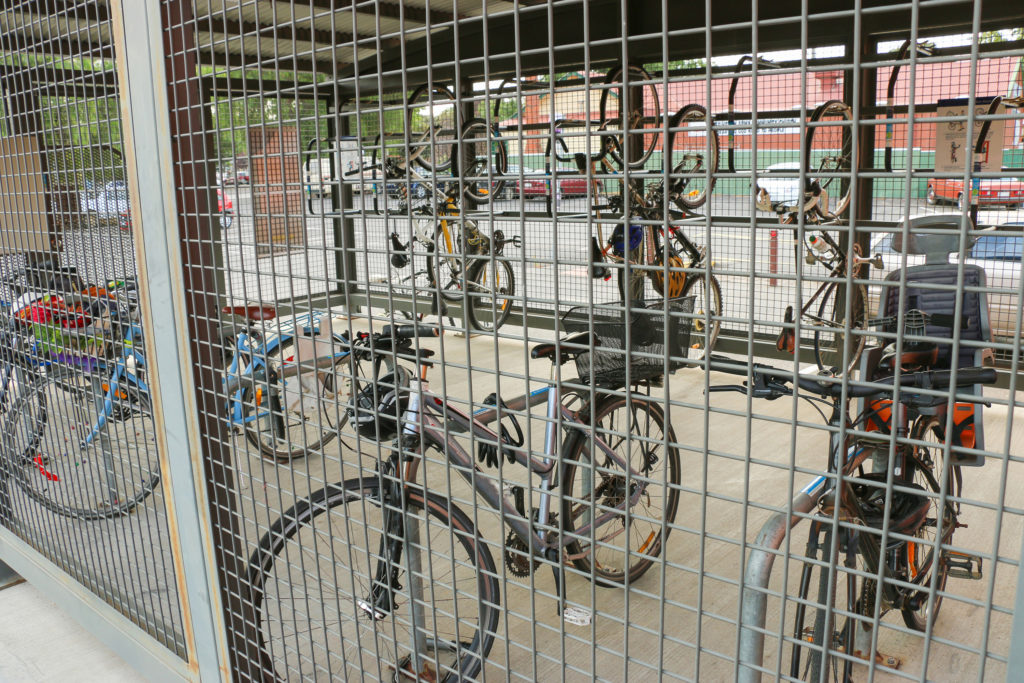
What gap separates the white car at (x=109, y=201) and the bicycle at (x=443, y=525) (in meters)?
0.70

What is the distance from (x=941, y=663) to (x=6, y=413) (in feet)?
10.4

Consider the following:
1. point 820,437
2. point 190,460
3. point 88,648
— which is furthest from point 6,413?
point 820,437

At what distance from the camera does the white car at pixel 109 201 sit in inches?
72.7

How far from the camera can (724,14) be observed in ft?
17.9

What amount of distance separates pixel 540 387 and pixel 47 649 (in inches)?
88.0

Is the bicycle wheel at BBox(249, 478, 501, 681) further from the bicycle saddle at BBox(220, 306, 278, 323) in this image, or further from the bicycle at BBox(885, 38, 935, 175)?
the bicycle at BBox(885, 38, 935, 175)

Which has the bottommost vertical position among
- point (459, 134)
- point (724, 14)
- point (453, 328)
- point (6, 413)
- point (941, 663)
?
point (941, 663)

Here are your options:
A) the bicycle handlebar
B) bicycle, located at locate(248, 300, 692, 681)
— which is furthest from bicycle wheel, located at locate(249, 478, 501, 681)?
the bicycle handlebar

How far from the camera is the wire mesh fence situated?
87 cm

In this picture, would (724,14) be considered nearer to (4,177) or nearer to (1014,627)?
(4,177)

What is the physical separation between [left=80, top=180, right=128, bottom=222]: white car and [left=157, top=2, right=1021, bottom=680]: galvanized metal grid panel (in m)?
0.26

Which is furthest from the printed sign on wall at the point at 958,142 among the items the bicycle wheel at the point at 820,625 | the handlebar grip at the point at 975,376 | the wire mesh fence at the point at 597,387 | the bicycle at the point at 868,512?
the handlebar grip at the point at 975,376

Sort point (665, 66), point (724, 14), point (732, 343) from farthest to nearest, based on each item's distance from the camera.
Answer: point (732, 343), point (724, 14), point (665, 66)

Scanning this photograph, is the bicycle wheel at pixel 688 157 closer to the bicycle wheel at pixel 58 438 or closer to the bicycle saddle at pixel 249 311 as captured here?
the bicycle saddle at pixel 249 311
